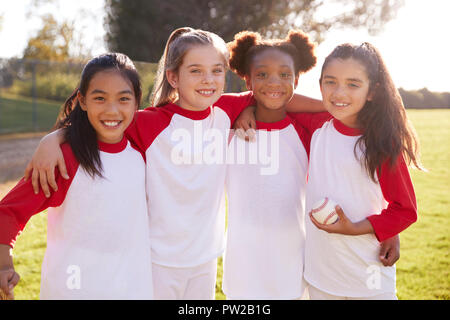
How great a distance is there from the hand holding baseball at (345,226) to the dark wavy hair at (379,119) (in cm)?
25

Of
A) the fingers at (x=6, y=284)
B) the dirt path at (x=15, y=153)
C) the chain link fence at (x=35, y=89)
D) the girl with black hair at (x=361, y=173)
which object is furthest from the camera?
the chain link fence at (x=35, y=89)

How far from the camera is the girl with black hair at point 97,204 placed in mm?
2027

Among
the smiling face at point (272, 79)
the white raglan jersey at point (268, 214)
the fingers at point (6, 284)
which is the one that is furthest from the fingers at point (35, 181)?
the smiling face at point (272, 79)

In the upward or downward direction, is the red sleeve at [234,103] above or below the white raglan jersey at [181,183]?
above

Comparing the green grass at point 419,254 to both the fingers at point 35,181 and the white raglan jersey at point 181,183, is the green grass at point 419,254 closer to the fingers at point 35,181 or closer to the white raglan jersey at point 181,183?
the white raglan jersey at point 181,183

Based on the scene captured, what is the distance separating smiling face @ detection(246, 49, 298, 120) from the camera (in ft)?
8.24

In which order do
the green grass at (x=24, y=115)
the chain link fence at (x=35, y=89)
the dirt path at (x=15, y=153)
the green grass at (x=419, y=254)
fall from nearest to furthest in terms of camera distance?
the green grass at (x=419, y=254)
the dirt path at (x=15, y=153)
the chain link fence at (x=35, y=89)
the green grass at (x=24, y=115)

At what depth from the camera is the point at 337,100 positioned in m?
2.28

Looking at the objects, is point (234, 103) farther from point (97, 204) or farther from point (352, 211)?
point (97, 204)

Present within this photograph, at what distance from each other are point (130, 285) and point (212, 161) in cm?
82

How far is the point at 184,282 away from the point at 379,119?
4.67 ft

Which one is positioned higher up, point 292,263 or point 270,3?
point 270,3
